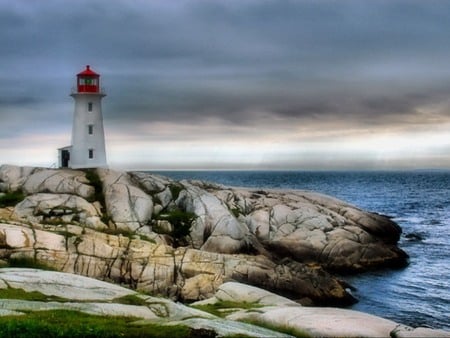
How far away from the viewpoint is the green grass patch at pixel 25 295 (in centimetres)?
2289

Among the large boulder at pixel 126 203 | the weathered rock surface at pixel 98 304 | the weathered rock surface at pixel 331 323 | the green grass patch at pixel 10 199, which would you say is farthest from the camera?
the green grass patch at pixel 10 199

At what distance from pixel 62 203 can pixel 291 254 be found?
23.3 meters

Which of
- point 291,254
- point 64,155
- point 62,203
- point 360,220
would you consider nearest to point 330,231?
point 291,254

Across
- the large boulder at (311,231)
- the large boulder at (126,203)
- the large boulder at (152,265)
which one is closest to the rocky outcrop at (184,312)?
the large boulder at (152,265)

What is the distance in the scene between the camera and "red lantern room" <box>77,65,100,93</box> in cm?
6200

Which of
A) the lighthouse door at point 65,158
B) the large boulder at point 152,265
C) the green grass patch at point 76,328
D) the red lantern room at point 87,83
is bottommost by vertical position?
the large boulder at point 152,265

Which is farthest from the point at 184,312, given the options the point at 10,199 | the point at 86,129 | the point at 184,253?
the point at 86,129

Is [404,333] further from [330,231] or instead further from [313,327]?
[330,231]

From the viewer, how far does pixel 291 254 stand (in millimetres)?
53500

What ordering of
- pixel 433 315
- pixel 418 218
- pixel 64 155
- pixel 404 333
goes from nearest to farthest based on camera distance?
pixel 404 333, pixel 433 315, pixel 64 155, pixel 418 218

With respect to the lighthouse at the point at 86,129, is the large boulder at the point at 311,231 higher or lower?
lower

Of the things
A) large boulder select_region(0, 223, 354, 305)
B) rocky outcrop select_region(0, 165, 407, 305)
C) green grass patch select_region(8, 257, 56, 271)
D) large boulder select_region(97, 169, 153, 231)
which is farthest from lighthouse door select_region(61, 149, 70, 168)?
green grass patch select_region(8, 257, 56, 271)

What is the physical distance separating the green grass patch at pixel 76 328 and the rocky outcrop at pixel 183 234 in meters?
19.0

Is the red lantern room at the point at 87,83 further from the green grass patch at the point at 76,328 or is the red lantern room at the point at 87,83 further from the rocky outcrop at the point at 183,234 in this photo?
the green grass patch at the point at 76,328
